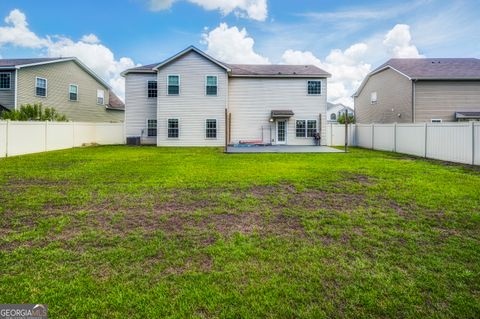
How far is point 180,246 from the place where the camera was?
3.71 m

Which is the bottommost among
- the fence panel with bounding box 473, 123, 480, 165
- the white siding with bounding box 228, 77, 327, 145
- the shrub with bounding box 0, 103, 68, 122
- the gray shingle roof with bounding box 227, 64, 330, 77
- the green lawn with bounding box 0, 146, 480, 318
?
the green lawn with bounding box 0, 146, 480, 318

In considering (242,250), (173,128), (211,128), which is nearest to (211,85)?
(211,128)

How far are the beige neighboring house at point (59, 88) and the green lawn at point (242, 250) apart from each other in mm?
16770

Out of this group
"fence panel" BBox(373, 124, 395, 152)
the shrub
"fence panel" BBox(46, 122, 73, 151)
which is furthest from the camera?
"fence panel" BBox(373, 124, 395, 152)

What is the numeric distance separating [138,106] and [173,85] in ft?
11.1

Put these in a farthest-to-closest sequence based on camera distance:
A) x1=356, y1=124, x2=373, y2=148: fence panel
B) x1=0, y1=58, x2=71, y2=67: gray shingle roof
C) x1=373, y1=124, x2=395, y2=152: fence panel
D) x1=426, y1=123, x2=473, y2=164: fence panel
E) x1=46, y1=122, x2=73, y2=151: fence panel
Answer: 1. x1=356, y1=124, x2=373, y2=148: fence panel
2. x1=0, y1=58, x2=71, y2=67: gray shingle roof
3. x1=373, y1=124, x2=395, y2=152: fence panel
4. x1=46, y1=122, x2=73, y2=151: fence panel
5. x1=426, y1=123, x2=473, y2=164: fence panel

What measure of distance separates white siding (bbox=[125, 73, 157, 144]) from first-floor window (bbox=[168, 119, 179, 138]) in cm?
183

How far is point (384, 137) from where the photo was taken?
18.3 m

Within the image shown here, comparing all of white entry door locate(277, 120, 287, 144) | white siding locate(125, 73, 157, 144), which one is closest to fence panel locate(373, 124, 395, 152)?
white entry door locate(277, 120, 287, 144)

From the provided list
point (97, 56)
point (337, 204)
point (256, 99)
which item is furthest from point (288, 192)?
point (97, 56)

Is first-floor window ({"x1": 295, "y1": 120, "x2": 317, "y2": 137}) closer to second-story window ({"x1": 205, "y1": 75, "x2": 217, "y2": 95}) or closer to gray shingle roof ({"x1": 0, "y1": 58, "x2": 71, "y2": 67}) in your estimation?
second-story window ({"x1": 205, "y1": 75, "x2": 217, "y2": 95})

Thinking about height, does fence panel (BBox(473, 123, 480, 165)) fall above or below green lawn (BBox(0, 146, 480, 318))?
above

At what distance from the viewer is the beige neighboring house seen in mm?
19766

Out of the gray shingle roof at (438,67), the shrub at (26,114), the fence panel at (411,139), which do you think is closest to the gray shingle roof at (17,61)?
the shrub at (26,114)
